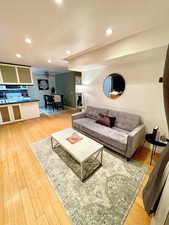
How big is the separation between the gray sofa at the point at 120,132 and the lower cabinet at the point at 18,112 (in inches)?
108

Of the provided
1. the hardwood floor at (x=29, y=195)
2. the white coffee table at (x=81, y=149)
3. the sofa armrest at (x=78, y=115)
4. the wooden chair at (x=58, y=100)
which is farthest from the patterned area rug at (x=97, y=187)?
the wooden chair at (x=58, y=100)

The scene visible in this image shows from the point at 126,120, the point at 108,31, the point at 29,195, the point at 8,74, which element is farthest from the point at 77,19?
the point at 8,74

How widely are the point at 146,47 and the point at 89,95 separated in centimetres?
228

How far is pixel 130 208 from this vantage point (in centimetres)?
122

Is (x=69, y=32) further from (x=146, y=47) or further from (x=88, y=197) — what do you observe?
(x=88, y=197)

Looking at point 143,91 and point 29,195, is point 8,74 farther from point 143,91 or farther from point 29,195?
point 143,91

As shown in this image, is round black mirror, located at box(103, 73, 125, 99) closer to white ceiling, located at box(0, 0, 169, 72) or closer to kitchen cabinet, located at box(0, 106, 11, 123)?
white ceiling, located at box(0, 0, 169, 72)

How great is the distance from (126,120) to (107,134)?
0.68m

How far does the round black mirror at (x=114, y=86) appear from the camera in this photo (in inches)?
107

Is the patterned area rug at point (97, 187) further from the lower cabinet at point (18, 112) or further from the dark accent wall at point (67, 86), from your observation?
the dark accent wall at point (67, 86)

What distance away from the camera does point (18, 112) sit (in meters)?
4.37

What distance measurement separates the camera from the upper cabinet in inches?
154

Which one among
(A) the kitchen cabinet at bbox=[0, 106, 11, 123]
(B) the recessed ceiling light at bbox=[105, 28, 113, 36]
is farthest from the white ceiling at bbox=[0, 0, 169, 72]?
(A) the kitchen cabinet at bbox=[0, 106, 11, 123]

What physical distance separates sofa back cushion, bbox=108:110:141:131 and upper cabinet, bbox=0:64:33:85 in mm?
4226
